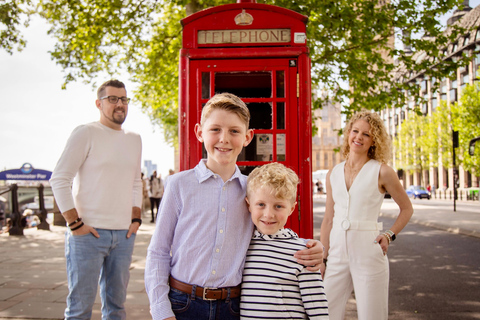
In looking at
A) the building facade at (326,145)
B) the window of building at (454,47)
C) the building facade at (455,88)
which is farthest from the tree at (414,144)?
the building facade at (326,145)

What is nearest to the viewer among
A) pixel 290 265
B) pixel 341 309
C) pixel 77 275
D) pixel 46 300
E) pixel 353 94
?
pixel 290 265

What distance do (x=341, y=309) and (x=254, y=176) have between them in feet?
5.44

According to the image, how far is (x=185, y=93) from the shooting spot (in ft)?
11.3

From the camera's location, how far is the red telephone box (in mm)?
3416

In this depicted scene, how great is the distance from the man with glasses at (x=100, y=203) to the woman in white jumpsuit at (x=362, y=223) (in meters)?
1.43

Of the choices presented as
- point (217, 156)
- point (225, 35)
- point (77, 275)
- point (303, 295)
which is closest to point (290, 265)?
point (303, 295)

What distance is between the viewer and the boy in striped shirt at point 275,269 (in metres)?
1.71

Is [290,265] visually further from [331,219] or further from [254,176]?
[331,219]

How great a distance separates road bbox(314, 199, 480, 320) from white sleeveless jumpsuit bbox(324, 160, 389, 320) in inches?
69.0

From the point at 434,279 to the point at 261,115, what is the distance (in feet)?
14.1

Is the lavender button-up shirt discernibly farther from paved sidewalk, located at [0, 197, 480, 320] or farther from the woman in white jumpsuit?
paved sidewalk, located at [0, 197, 480, 320]

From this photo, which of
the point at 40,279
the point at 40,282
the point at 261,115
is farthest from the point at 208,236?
the point at 40,279

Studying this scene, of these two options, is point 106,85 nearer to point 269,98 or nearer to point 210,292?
point 269,98

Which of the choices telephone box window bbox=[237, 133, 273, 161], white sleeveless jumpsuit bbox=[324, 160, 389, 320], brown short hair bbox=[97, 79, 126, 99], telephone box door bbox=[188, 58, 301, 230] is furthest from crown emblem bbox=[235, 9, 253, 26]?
white sleeveless jumpsuit bbox=[324, 160, 389, 320]
